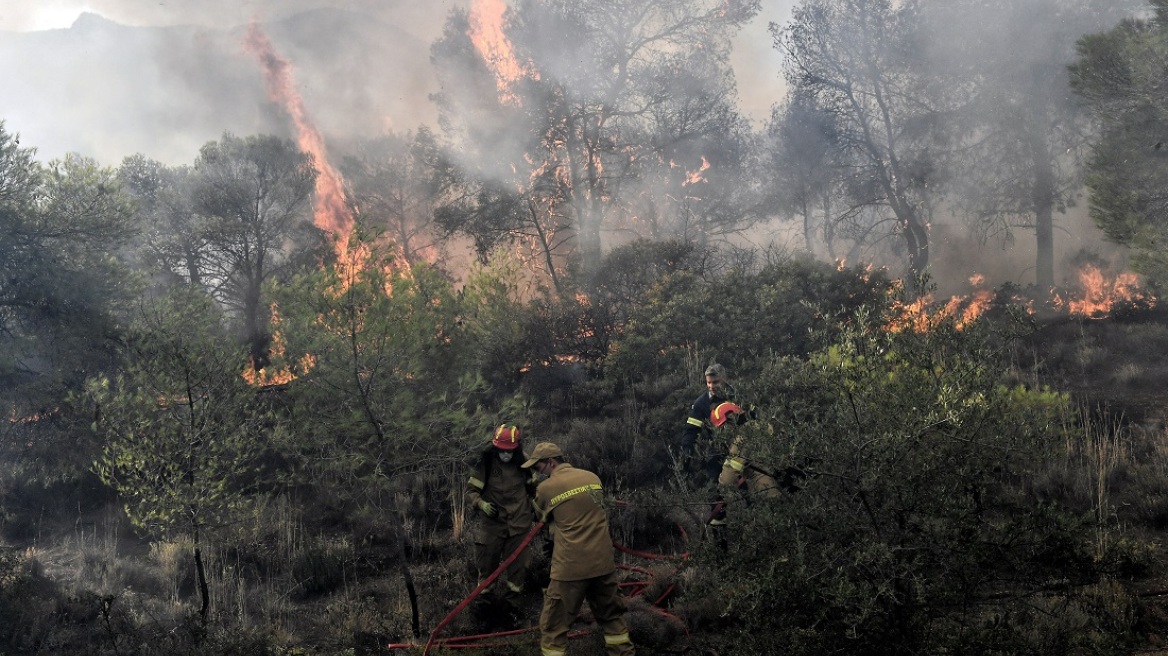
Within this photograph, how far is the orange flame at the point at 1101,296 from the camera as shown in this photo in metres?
18.6

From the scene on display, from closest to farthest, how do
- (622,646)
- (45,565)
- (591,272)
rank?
(622,646) < (45,565) < (591,272)

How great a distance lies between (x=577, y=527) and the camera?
224 inches

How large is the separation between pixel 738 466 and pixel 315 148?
2860cm

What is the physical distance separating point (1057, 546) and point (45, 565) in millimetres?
12245

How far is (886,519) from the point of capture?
4480 mm

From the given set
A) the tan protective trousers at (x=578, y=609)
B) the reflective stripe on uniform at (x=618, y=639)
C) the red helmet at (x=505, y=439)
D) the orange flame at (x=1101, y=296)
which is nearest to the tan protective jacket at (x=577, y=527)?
the tan protective trousers at (x=578, y=609)

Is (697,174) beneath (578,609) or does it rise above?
above

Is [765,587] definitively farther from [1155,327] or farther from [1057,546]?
[1155,327]

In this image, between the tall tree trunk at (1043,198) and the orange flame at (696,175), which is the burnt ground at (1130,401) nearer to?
the tall tree trunk at (1043,198)

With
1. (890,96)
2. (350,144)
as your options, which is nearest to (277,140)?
(350,144)

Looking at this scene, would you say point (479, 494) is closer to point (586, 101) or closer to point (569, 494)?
point (569, 494)

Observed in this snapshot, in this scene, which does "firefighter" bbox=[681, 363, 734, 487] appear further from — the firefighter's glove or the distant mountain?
the distant mountain

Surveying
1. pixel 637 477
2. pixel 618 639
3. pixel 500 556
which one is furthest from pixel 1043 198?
pixel 618 639

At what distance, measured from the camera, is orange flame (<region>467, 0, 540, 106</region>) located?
24422 mm
